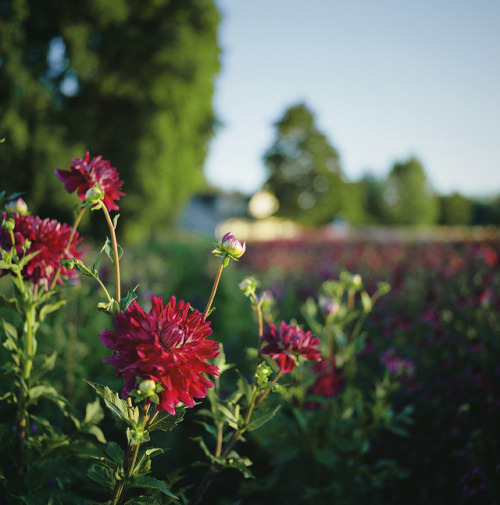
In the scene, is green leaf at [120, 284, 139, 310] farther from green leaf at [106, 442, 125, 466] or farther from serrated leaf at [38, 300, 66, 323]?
serrated leaf at [38, 300, 66, 323]

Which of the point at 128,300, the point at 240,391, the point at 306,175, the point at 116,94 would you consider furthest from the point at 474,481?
the point at 306,175

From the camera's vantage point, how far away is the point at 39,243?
1110mm

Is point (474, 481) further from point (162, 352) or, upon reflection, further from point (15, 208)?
point (15, 208)

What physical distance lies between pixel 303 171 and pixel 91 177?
2869 centimetres

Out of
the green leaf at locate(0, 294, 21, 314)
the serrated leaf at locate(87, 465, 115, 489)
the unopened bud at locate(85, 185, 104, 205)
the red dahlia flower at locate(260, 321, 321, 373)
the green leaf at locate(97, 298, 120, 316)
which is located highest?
the unopened bud at locate(85, 185, 104, 205)

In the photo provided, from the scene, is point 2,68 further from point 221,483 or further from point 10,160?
point 221,483

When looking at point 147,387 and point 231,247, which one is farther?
point 231,247

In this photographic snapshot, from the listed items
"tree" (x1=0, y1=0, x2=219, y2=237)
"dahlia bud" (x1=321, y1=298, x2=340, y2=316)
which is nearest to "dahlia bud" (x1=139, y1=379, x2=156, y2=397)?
"dahlia bud" (x1=321, y1=298, x2=340, y2=316)

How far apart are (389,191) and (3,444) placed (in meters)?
53.6

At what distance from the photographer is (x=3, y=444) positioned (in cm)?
118

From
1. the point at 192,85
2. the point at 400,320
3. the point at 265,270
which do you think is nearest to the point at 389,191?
the point at 192,85

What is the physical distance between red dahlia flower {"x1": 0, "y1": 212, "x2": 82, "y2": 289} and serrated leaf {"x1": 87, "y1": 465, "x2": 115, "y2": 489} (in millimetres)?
541

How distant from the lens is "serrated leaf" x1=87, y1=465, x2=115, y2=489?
37.6 inches

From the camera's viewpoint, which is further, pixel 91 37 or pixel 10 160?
pixel 91 37
